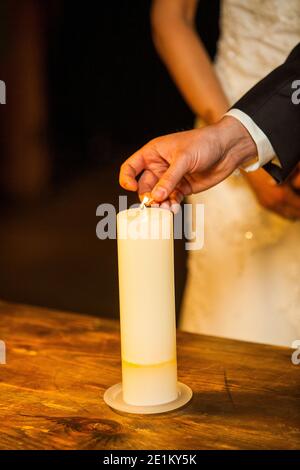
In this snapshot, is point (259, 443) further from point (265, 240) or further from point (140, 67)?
point (140, 67)

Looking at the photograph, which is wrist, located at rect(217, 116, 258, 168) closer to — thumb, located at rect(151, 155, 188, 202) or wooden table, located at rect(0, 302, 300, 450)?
thumb, located at rect(151, 155, 188, 202)

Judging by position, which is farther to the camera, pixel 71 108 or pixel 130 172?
pixel 71 108

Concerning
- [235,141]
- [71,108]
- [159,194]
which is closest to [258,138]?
[235,141]

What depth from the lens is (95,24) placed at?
21.5 ft

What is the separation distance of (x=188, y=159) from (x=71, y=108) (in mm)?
5489

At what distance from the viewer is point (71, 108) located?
252 inches

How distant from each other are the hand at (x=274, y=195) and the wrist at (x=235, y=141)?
37 centimetres

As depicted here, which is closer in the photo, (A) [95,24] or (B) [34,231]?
(B) [34,231]

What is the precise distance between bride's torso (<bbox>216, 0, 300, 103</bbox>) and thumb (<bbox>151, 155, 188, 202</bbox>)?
0.70 metres

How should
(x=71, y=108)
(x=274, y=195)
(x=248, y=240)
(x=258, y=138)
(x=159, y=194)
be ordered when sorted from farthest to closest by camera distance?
1. (x=71, y=108)
2. (x=248, y=240)
3. (x=274, y=195)
4. (x=258, y=138)
5. (x=159, y=194)

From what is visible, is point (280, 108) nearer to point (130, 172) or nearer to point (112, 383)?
point (130, 172)

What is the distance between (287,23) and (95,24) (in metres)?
5.23

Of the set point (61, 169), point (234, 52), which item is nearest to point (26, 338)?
point (234, 52)

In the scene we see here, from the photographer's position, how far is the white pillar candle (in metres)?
0.87
